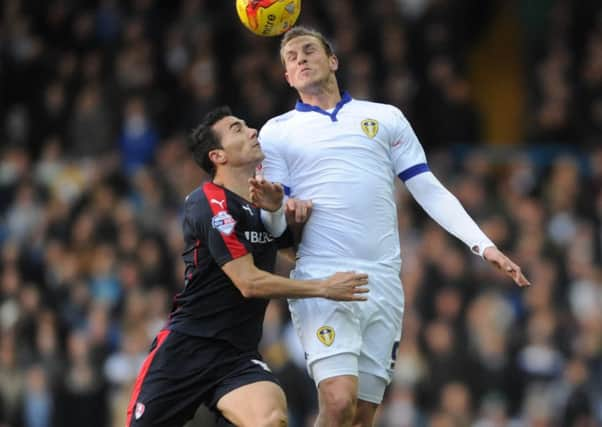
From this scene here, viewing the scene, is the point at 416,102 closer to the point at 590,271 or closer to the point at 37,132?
the point at 590,271

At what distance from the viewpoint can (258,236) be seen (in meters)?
8.62

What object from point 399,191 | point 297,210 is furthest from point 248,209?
point 399,191

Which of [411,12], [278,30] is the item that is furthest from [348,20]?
[278,30]

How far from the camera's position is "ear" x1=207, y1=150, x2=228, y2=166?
870cm

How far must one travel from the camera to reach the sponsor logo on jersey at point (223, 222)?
843 centimetres

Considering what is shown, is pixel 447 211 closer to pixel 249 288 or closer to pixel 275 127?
pixel 275 127

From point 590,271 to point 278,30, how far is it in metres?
7.38

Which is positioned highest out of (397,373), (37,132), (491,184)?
(37,132)

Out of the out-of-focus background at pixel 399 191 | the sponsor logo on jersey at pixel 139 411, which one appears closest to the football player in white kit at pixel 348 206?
the sponsor logo on jersey at pixel 139 411

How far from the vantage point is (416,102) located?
17688 mm

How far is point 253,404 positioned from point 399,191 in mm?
8688

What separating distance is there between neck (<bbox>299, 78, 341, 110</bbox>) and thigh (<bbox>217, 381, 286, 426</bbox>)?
1.74 metres

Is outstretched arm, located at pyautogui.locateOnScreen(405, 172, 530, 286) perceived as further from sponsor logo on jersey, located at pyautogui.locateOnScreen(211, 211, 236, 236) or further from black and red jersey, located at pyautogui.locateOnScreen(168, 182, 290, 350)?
sponsor logo on jersey, located at pyautogui.locateOnScreen(211, 211, 236, 236)

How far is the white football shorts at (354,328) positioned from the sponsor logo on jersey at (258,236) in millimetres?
277
